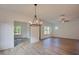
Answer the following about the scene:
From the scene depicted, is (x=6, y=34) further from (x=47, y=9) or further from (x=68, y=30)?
(x=68, y=30)

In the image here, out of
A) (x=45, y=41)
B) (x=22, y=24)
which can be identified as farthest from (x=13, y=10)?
(x=45, y=41)

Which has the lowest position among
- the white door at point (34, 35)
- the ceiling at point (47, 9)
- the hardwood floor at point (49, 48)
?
the hardwood floor at point (49, 48)

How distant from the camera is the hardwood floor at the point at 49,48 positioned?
2104mm

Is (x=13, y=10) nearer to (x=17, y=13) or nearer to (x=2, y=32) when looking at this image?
(x=17, y=13)

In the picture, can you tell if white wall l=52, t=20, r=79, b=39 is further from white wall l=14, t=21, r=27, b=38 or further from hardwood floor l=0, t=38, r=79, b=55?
white wall l=14, t=21, r=27, b=38

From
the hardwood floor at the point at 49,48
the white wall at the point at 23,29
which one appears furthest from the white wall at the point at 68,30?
the white wall at the point at 23,29

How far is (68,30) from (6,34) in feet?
3.57

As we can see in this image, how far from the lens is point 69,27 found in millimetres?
2178

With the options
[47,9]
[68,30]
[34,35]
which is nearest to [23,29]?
[34,35]

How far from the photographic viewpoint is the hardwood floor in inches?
82.8

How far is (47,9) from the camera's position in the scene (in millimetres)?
2141

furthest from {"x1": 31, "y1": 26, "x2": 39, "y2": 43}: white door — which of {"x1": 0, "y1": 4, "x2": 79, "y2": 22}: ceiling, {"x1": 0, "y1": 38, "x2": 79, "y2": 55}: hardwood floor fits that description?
{"x1": 0, "y1": 4, "x2": 79, "y2": 22}: ceiling

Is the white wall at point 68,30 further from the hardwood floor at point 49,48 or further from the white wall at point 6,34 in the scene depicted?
the white wall at point 6,34

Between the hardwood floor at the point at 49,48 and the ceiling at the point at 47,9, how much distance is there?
1.42 ft
